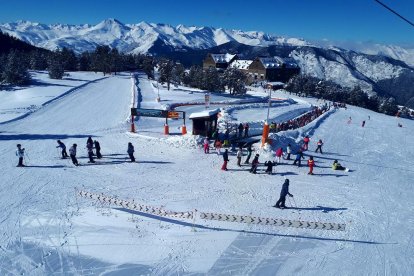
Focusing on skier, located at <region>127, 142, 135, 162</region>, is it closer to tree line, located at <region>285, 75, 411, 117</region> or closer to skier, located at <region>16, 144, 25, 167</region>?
skier, located at <region>16, 144, 25, 167</region>

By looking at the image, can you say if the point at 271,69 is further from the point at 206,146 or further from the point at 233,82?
the point at 206,146

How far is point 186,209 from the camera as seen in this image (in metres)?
13.5

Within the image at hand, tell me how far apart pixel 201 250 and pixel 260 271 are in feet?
6.20

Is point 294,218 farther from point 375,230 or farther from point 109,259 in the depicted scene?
point 109,259

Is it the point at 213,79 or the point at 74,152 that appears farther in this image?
the point at 213,79

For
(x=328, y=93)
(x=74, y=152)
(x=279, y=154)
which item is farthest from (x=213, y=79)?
(x=74, y=152)

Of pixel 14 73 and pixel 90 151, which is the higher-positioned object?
pixel 14 73

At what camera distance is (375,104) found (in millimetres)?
98812

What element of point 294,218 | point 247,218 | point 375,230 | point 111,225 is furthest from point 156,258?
point 375,230

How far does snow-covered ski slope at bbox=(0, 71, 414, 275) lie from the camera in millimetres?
10312

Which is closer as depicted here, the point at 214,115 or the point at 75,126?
the point at 214,115

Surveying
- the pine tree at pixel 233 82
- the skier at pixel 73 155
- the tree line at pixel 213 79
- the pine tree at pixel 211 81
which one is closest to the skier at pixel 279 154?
the skier at pixel 73 155

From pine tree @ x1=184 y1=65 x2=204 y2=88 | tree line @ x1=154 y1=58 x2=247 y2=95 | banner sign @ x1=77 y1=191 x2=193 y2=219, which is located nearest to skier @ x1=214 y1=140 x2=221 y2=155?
banner sign @ x1=77 y1=191 x2=193 y2=219

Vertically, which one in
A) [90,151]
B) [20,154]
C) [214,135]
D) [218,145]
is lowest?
[20,154]
